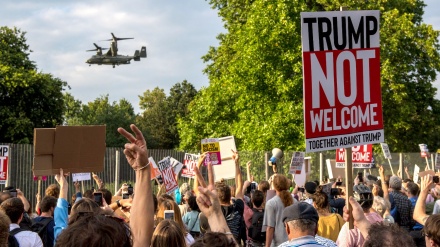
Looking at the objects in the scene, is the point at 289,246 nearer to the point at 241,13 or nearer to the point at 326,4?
the point at 326,4

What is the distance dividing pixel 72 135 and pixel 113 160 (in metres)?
12.7

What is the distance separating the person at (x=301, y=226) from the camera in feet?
18.3

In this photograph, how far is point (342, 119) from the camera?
728cm

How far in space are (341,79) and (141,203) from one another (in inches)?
136

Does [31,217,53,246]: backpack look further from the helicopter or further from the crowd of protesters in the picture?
the helicopter

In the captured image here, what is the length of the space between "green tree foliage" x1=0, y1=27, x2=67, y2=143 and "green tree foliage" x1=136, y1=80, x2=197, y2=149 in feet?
120

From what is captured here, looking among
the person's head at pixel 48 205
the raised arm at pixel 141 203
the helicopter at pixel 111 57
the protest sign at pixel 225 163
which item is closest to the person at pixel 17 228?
the person's head at pixel 48 205

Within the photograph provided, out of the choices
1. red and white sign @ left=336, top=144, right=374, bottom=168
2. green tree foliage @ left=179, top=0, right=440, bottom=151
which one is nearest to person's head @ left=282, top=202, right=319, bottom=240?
red and white sign @ left=336, top=144, right=374, bottom=168

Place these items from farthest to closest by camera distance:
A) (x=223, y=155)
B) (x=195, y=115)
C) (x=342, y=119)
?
(x=195, y=115) → (x=223, y=155) → (x=342, y=119)

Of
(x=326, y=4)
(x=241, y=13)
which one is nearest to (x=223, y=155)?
(x=326, y=4)

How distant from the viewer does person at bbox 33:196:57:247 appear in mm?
8788

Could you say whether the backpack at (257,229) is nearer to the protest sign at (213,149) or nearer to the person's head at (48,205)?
the person's head at (48,205)

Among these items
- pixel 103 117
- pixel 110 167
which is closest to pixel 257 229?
pixel 110 167

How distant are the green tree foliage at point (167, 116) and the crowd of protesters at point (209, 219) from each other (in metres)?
82.1
